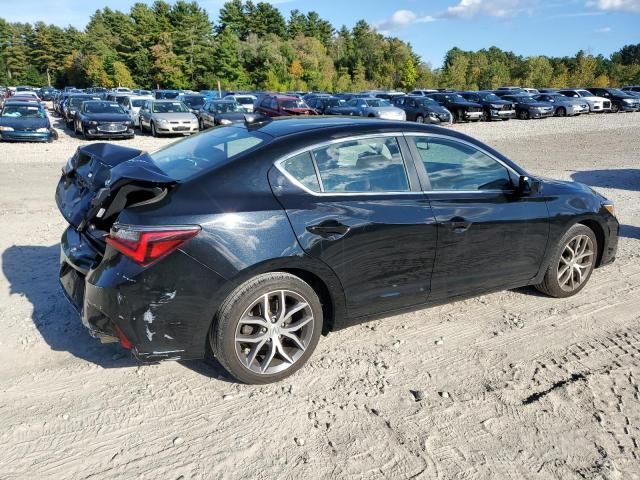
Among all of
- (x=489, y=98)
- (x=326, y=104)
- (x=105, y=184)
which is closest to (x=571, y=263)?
(x=105, y=184)

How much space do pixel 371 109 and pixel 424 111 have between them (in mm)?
3065

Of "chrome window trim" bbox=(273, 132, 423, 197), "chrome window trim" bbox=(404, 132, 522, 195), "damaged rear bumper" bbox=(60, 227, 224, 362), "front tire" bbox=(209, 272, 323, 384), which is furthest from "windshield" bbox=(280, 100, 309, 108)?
"damaged rear bumper" bbox=(60, 227, 224, 362)

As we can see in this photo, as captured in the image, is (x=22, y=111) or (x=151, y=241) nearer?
(x=151, y=241)

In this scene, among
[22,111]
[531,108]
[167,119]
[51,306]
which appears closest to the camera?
[51,306]

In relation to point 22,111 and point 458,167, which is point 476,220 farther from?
point 22,111

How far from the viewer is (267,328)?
3.32m

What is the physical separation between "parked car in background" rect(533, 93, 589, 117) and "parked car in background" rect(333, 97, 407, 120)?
12.6 m

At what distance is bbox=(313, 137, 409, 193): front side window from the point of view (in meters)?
3.52

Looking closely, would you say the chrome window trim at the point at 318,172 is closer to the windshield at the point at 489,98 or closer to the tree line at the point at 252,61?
the windshield at the point at 489,98

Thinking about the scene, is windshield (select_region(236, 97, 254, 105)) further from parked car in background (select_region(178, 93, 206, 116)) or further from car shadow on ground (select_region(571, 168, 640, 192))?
car shadow on ground (select_region(571, 168, 640, 192))

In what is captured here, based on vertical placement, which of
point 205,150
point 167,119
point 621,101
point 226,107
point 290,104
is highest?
point 205,150

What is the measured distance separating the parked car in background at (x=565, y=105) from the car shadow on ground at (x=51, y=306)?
34.3 m

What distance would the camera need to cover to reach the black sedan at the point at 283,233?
119 inches

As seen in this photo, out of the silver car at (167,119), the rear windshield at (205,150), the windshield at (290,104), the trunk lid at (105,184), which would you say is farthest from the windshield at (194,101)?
the rear windshield at (205,150)
